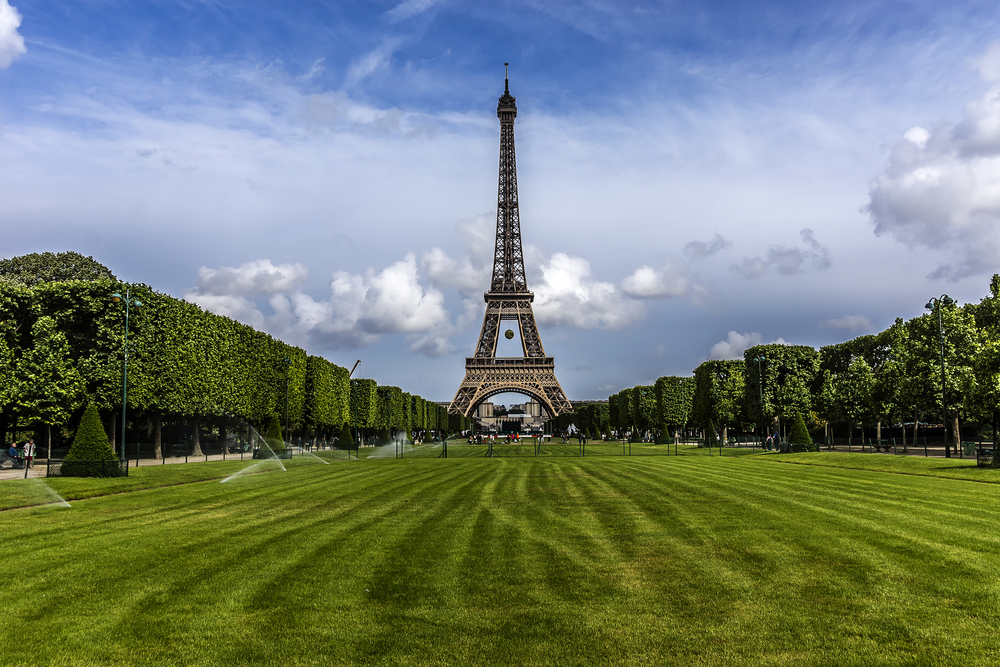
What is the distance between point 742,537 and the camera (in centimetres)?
1142

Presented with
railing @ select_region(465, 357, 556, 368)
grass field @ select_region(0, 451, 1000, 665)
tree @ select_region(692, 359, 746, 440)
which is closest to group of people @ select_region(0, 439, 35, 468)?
grass field @ select_region(0, 451, 1000, 665)

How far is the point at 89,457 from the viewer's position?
26.7 m

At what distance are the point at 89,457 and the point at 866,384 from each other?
60.8 meters

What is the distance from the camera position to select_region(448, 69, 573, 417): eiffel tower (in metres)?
105

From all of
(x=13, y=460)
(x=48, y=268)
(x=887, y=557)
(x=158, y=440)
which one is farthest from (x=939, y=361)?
(x=48, y=268)

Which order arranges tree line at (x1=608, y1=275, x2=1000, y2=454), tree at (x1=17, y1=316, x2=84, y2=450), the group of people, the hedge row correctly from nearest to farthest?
the group of people → tree at (x1=17, y1=316, x2=84, y2=450) → the hedge row → tree line at (x1=608, y1=275, x2=1000, y2=454)

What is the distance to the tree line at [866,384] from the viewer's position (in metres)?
39.5

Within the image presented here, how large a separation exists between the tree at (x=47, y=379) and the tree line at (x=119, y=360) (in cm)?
6

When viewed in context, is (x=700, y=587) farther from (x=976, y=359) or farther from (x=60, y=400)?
(x=60, y=400)

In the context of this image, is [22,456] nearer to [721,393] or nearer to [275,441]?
[275,441]

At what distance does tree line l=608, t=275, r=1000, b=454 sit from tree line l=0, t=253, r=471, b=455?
39982 mm

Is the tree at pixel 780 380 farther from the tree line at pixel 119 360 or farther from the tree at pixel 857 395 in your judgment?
the tree line at pixel 119 360

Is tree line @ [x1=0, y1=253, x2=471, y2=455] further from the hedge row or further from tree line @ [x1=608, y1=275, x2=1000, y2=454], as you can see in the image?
tree line @ [x1=608, y1=275, x2=1000, y2=454]

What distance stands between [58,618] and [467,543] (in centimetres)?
584
